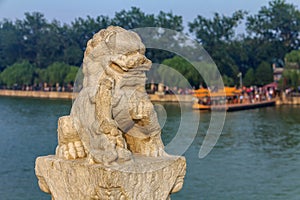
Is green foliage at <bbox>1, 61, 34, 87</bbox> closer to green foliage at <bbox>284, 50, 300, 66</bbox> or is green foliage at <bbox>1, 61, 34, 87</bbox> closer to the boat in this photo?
the boat

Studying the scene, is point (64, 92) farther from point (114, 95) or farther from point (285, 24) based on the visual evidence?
point (114, 95)

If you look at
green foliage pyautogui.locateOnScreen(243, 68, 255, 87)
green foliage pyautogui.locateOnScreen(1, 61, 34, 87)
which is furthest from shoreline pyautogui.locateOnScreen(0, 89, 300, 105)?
green foliage pyautogui.locateOnScreen(243, 68, 255, 87)

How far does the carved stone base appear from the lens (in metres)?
2.50

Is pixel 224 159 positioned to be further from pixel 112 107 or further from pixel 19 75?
pixel 19 75

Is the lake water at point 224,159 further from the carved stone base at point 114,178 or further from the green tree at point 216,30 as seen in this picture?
the green tree at point 216,30

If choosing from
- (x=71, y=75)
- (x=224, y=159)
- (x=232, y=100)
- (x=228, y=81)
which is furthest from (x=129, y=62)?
(x=71, y=75)

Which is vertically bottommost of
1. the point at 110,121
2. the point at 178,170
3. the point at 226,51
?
the point at 178,170

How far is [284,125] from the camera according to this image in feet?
61.1

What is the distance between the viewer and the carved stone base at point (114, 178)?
2498 mm

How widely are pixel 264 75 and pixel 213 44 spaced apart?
215 inches

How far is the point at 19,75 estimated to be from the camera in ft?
130

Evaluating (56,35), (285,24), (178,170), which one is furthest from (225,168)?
(56,35)

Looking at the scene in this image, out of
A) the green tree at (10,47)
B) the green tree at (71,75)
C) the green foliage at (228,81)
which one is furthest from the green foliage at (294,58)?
the green tree at (10,47)

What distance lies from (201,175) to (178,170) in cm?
673
